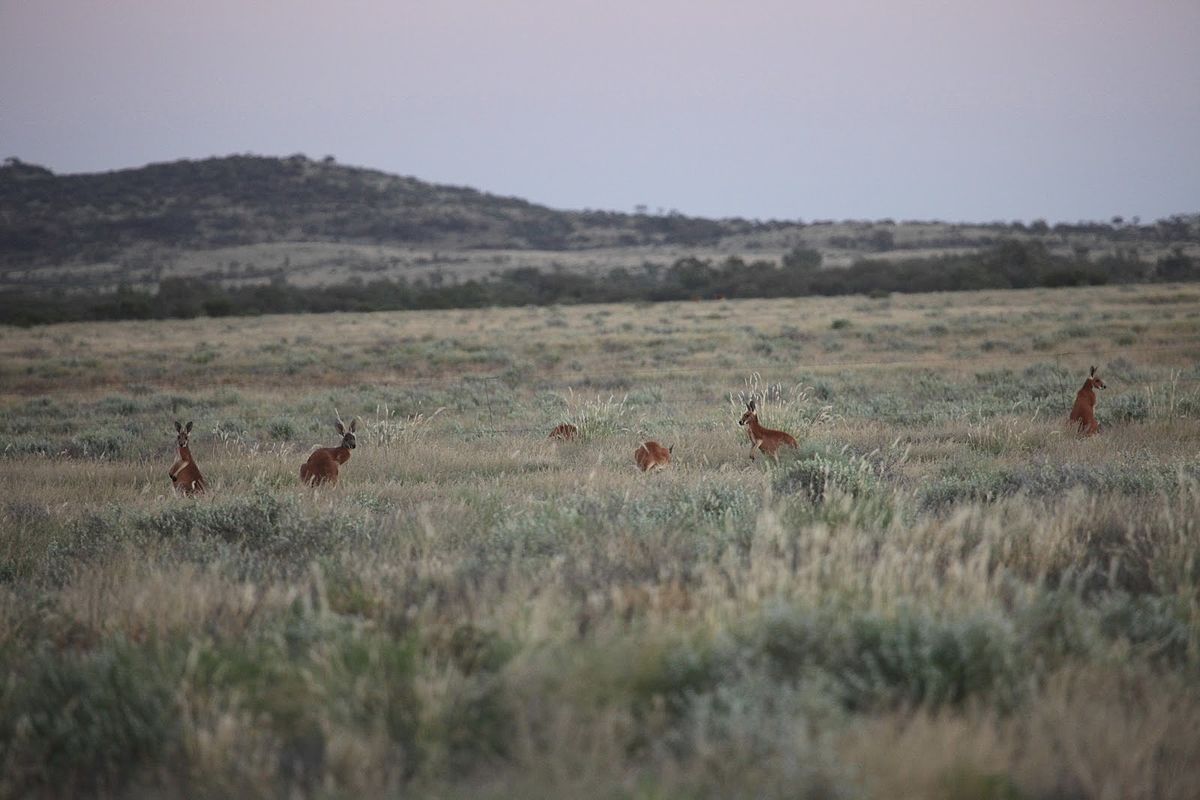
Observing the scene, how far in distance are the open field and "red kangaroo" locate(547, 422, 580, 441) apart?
2.17 feet

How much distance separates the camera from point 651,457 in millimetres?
8773

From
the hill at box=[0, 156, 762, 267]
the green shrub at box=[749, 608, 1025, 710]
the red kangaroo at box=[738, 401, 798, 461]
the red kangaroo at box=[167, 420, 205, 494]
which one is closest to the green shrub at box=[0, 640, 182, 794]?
the green shrub at box=[749, 608, 1025, 710]

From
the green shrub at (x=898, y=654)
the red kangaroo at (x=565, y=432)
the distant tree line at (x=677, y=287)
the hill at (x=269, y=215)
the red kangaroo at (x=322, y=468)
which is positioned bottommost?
the red kangaroo at (x=565, y=432)

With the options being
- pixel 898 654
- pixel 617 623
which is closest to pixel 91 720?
pixel 617 623

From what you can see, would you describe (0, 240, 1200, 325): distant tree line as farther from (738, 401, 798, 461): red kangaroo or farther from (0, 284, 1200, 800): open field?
(738, 401, 798, 461): red kangaroo

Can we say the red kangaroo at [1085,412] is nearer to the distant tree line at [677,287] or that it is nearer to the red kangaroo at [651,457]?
the red kangaroo at [651,457]

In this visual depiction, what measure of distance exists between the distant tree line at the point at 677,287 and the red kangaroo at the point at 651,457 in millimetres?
50752

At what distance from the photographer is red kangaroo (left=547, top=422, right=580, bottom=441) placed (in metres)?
11.3

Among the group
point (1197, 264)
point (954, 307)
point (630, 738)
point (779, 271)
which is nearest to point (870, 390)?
point (630, 738)

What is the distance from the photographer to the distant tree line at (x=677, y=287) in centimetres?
5572

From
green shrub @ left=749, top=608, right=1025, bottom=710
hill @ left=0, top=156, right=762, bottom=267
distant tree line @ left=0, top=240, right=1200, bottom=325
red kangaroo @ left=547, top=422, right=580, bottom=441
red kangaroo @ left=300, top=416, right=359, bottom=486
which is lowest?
red kangaroo @ left=547, top=422, right=580, bottom=441

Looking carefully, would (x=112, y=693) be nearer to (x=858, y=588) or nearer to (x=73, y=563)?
(x=73, y=563)

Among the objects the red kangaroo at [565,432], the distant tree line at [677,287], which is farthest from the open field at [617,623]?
the distant tree line at [677,287]

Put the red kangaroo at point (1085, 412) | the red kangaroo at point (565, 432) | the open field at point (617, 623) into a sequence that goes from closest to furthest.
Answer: the open field at point (617, 623), the red kangaroo at point (1085, 412), the red kangaroo at point (565, 432)
